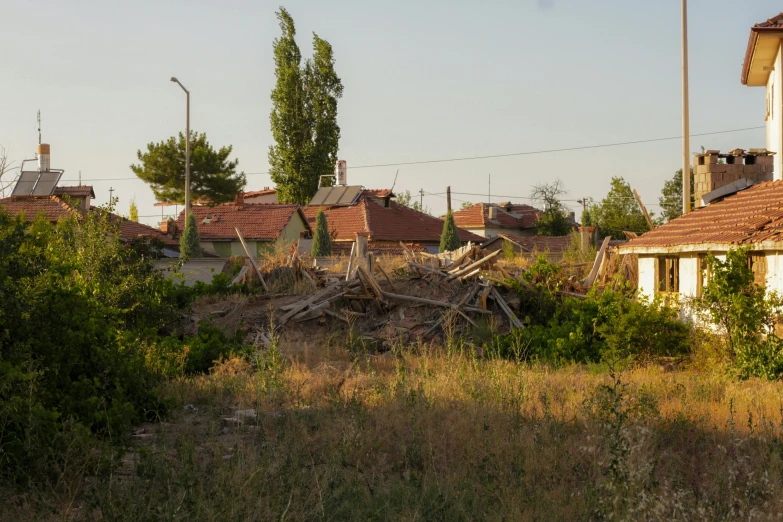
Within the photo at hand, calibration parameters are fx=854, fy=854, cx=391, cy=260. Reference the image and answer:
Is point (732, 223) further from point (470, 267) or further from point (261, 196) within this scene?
point (261, 196)

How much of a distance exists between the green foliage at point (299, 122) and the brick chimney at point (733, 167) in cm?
3532

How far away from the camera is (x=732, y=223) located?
16.6 metres

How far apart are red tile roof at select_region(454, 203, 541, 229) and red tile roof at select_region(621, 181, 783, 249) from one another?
159 ft

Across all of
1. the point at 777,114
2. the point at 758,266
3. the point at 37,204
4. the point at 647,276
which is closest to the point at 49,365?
the point at 758,266

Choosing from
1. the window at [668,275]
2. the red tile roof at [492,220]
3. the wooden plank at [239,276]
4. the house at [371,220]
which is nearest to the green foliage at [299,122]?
the house at [371,220]

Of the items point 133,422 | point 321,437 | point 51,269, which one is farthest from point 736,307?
point 51,269

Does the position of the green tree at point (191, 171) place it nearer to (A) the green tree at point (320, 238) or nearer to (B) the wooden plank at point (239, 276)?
(A) the green tree at point (320, 238)

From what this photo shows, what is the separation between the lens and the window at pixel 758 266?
1491 cm

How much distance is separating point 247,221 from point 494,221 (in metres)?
26.4

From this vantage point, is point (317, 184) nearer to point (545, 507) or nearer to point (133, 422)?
point (133, 422)

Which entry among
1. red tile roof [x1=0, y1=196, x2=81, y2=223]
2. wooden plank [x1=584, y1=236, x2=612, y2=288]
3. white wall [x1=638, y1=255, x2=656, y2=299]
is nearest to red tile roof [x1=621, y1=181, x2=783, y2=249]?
white wall [x1=638, y1=255, x2=656, y2=299]

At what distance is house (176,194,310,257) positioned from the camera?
157 ft

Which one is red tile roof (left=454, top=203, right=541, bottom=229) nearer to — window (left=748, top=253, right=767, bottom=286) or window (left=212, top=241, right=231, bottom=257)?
window (left=212, top=241, right=231, bottom=257)

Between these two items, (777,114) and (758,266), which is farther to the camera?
(777,114)
